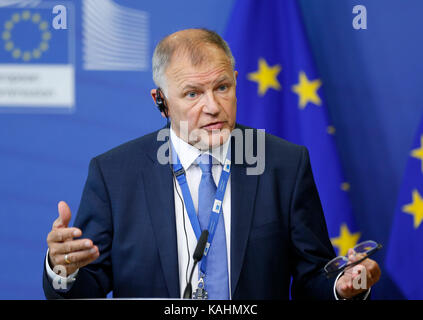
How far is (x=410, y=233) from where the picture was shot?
259cm

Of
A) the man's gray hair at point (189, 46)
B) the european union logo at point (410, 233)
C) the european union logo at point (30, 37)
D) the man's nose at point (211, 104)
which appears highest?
the european union logo at point (30, 37)

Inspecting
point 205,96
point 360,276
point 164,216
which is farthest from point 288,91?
point 360,276

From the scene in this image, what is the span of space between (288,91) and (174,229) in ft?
3.84

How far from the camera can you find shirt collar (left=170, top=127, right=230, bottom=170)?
79.7 inches

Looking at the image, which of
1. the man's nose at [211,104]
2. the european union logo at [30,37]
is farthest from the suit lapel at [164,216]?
the european union logo at [30,37]

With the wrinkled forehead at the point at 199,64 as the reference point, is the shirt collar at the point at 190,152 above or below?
below

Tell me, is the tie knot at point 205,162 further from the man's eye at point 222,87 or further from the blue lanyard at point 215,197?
the man's eye at point 222,87

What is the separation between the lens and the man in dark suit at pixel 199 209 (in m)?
1.92

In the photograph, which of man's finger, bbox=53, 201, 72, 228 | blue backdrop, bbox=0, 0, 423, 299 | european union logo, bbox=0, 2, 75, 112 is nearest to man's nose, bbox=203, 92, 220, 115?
man's finger, bbox=53, 201, 72, 228

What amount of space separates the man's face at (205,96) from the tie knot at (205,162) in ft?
0.13

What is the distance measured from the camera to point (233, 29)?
2703mm

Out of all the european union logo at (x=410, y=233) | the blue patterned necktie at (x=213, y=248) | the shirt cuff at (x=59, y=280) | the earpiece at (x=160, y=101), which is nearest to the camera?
the shirt cuff at (x=59, y=280)
